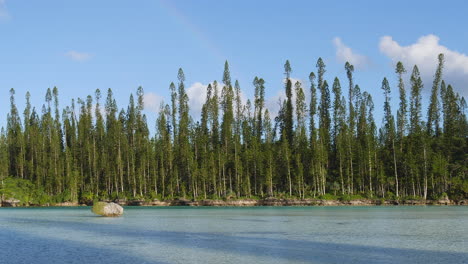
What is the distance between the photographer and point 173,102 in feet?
419

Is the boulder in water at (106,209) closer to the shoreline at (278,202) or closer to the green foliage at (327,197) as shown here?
the shoreline at (278,202)

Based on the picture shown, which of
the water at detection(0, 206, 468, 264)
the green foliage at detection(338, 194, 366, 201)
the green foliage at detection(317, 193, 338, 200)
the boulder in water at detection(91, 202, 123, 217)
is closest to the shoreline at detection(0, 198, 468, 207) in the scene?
the green foliage at detection(338, 194, 366, 201)

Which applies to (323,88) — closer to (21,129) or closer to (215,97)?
(215,97)

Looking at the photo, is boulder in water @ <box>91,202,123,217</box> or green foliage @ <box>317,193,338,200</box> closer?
boulder in water @ <box>91,202,123,217</box>

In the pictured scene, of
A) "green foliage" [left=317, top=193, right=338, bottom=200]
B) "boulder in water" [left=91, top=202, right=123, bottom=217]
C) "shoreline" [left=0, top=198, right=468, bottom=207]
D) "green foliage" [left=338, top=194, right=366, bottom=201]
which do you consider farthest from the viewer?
"green foliage" [left=317, top=193, right=338, bottom=200]

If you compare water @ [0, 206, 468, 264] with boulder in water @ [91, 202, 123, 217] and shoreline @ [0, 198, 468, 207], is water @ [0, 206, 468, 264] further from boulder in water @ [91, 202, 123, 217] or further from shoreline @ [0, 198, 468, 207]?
shoreline @ [0, 198, 468, 207]

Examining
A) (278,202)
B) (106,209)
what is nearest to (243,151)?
(278,202)

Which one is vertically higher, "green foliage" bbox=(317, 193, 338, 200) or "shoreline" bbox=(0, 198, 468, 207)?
"green foliage" bbox=(317, 193, 338, 200)

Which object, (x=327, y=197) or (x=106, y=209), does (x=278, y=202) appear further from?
(x=106, y=209)

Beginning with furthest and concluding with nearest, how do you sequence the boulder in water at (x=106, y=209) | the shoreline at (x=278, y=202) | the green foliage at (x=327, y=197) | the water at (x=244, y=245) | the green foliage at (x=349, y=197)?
the green foliage at (x=327, y=197)
the green foliage at (x=349, y=197)
the shoreline at (x=278, y=202)
the boulder in water at (x=106, y=209)
the water at (x=244, y=245)

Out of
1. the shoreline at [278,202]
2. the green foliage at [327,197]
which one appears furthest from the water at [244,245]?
the green foliage at [327,197]

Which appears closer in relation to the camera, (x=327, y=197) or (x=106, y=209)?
(x=106, y=209)

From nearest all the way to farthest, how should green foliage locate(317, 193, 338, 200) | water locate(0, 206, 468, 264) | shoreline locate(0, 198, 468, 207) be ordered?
water locate(0, 206, 468, 264) → shoreline locate(0, 198, 468, 207) → green foliage locate(317, 193, 338, 200)

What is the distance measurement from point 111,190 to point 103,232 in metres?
82.0
